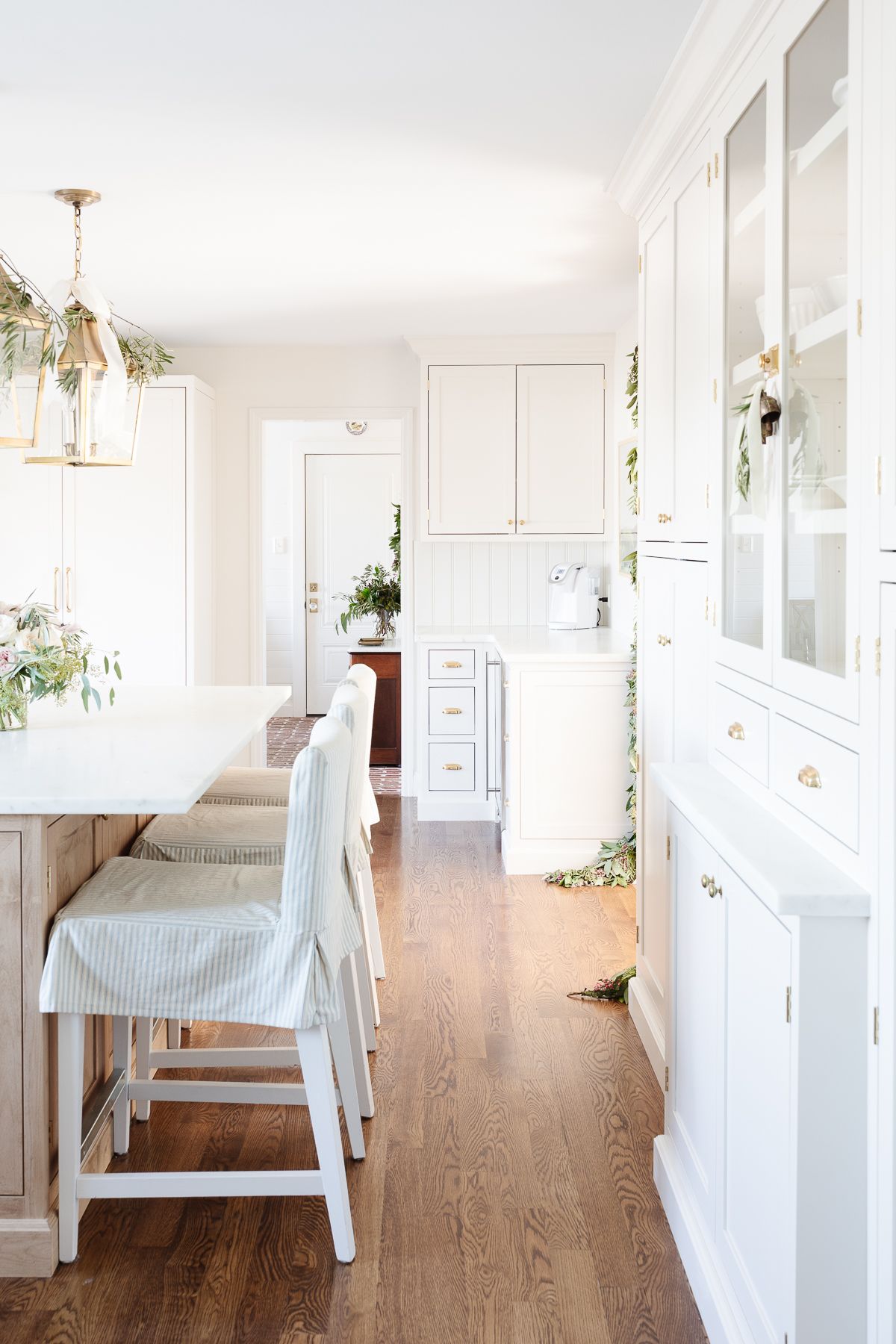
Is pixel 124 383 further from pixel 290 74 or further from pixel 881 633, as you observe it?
pixel 881 633

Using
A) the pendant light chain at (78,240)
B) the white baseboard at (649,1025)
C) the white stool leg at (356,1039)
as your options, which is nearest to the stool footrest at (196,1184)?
the white stool leg at (356,1039)

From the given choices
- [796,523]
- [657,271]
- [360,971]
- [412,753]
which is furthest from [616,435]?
[796,523]

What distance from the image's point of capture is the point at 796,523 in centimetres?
178

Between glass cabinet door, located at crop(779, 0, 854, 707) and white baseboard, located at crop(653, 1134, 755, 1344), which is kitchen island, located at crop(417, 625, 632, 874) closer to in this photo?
white baseboard, located at crop(653, 1134, 755, 1344)

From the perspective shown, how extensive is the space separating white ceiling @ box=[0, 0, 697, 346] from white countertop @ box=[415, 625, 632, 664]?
4.98 ft

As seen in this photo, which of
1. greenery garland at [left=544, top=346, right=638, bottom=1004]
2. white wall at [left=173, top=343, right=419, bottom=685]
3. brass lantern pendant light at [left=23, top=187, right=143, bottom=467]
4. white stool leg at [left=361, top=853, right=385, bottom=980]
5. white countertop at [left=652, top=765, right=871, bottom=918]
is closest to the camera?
white countertop at [left=652, top=765, right=871, bottom=918]

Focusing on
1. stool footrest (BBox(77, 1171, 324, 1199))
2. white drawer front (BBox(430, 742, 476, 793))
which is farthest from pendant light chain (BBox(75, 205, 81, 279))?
white drawer front (BBox(430, 742, 476, 793))

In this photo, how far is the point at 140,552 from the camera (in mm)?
5645

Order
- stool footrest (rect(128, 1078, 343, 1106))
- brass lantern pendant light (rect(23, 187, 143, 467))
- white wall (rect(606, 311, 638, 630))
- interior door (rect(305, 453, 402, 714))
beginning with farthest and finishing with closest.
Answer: interior door (rect(305, 453, 402, 714)), white wall (rect(606, 311, 638, 630)), brass lantern pendant light (rect(23, 187, 143, 467)), stool footrest (rect(128, 1078, 343, 1106))

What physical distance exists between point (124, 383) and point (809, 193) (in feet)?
6.69

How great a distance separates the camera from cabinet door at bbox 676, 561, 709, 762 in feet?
8.26

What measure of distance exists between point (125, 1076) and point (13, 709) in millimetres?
910

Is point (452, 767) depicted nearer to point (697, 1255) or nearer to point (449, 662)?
point (449, 662)

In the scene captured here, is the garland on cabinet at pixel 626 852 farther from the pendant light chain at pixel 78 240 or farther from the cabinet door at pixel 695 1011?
the cabinet door at pixel 695 1011
